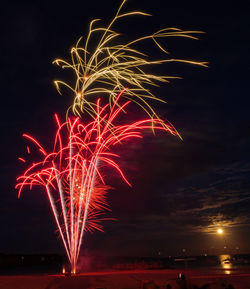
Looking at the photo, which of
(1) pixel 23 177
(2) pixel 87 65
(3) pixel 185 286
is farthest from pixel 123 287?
(2) pixel 87 65

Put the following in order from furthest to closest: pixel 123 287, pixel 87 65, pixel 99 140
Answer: pixel 99 140
pixel 87 65
pixel 123 287

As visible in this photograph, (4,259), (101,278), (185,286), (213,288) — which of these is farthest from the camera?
(4,259)

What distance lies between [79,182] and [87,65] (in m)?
5.96

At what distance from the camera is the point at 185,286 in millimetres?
10102

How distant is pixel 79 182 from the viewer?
17.9m

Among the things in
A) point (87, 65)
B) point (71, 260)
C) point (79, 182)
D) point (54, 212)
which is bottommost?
point (71, 260)

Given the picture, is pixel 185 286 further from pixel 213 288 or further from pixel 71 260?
pixel 71 260

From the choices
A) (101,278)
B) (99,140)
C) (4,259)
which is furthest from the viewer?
(4,259)

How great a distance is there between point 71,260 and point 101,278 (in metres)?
1.94

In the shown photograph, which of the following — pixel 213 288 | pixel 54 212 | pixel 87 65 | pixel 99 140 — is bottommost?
pixel 213 288

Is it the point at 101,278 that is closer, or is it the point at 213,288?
the point at 213,288

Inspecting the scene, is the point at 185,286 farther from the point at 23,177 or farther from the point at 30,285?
the point at 23,177

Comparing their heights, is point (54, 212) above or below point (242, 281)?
above

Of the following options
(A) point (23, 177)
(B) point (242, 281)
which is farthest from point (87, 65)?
(B) point (242, 281)
